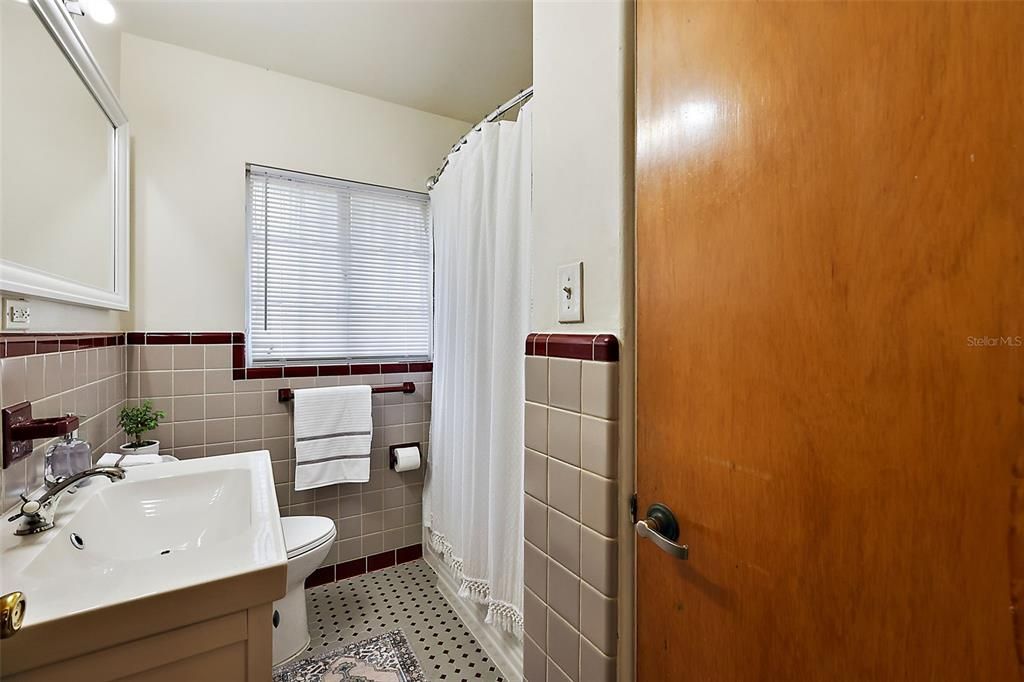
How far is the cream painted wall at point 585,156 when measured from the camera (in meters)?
0.80

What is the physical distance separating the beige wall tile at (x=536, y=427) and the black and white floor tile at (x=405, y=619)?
106 cm

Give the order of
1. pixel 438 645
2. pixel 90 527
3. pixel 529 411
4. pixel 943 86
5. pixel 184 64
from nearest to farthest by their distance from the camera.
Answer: pixel 943 86, pixel 90 527, pixel 529 411, pixel 438 645, pixel 184 64

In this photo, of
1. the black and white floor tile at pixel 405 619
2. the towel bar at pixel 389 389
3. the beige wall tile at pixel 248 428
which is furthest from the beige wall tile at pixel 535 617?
the beige wall tile at pixel 248 428

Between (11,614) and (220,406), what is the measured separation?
5.05 ft

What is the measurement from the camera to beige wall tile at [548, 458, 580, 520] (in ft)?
2.85

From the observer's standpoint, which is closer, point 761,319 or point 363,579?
point 761,319

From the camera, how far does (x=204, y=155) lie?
1838mm

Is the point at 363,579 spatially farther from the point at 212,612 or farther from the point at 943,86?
the point at 943,86

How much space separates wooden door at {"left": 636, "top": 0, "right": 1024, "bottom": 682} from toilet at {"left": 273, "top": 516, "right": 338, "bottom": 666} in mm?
1333

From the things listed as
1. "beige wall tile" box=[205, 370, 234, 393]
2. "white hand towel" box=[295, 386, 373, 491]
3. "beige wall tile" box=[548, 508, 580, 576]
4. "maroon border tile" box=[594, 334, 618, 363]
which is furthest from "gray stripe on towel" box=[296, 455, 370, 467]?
"maroon border tile" box=[594, 334, 618, 363]

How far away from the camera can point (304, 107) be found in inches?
79.7

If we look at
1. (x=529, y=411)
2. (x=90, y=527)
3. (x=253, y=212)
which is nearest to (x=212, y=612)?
(x=90, y=527)

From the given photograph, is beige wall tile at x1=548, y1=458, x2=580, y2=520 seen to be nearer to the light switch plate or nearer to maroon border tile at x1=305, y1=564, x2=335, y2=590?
the light switch plate

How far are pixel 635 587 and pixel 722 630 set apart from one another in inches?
7.2
